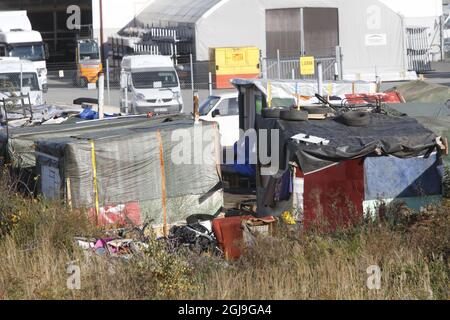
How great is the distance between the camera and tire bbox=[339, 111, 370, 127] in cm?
1443

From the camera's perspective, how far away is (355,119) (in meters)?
14.4

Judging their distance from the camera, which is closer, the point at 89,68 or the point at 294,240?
the point at 294,240

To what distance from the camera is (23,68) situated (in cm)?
3375

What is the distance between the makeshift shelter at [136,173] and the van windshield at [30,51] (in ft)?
97.8

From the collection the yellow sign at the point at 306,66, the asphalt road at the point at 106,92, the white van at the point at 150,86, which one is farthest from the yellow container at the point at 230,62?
the yellow sign at the point at 306,66

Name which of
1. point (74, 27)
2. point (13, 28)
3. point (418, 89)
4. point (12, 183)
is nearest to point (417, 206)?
point (12, 183)

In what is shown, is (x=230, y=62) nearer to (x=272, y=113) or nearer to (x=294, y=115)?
(x=272, y=113)

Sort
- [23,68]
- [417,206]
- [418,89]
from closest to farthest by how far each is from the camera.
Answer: [417,206]
[418,89]
[23,68]

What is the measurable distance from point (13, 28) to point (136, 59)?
13811mm

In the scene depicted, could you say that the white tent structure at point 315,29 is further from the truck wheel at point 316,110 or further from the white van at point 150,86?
the truck wheel at point 316,110

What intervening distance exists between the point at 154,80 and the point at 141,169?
19219mm

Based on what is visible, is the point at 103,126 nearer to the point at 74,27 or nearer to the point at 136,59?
the point at 136,59

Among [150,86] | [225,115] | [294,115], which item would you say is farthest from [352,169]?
[150,86]

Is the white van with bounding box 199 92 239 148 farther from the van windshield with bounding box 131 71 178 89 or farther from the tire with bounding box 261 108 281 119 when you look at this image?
the van windshield with bounding box 131 71 178 89
